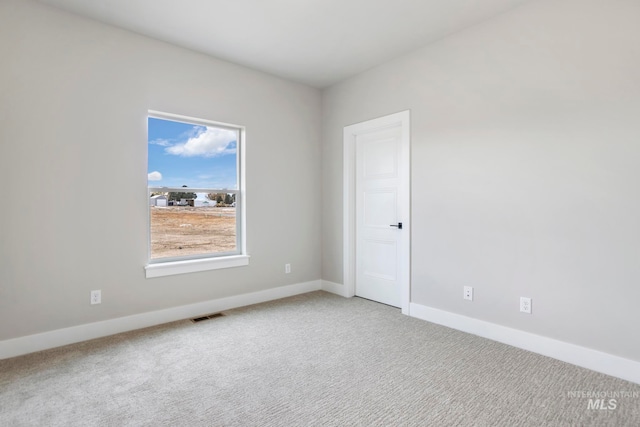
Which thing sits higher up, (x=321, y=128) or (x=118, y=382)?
(x=321, y=128)

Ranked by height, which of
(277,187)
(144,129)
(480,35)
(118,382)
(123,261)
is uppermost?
(480,35)

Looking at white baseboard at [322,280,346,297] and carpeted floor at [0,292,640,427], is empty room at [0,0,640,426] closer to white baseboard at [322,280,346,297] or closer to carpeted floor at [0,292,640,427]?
carpeted floor at [0,292,640,427]

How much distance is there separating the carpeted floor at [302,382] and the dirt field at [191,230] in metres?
0.84

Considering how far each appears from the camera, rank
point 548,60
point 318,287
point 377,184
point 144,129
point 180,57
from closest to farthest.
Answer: point 548,60 < point 144,129 < point 180,57 < point 377,184 < point 318,287

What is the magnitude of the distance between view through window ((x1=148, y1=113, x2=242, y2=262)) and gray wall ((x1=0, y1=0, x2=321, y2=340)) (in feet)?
0.55

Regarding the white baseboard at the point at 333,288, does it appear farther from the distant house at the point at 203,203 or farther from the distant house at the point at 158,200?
the distant house at the point at 158,200

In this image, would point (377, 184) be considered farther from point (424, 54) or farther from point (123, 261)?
point (123, 261)

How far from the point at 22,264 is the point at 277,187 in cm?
250

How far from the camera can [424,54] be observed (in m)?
3.35

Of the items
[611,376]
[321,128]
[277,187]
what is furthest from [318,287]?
[611,376]

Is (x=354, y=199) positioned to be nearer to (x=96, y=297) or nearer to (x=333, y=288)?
(x=333, y=288)

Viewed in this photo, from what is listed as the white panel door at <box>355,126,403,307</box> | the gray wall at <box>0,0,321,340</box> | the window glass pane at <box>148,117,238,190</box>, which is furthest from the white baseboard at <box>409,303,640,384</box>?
the window glass pane at <box>148,117,238,190</box>

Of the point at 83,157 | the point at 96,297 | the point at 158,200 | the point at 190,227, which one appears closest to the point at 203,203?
the point at 190,227

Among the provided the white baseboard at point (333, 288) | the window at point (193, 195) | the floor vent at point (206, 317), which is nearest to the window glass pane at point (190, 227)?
the window at point (193, 195)
